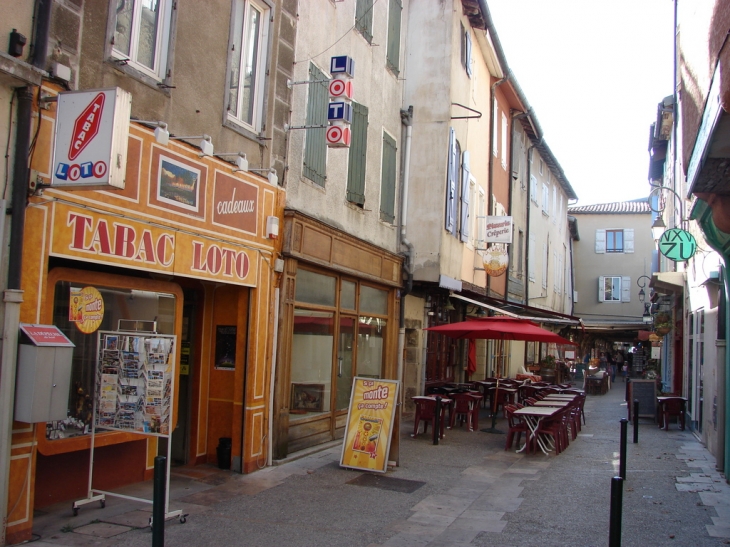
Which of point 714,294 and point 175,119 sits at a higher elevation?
point 175,119

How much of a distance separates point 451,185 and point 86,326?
1018 centimetres

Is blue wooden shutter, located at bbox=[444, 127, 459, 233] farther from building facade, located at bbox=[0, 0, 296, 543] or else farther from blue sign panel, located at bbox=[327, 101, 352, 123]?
building facade, located at bbox=[0, 0, 296, 543]

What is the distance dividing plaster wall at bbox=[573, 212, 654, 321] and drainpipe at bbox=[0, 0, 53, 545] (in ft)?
134

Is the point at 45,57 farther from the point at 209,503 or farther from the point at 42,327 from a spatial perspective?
the point at 209,503

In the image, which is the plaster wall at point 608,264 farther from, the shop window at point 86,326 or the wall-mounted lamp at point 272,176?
the shop window at point 86,326

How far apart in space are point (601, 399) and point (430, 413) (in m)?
13.8

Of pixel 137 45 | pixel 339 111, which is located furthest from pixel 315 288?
pixel 137 45

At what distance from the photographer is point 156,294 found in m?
8.14

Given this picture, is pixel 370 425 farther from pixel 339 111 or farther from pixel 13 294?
pixel 13 294

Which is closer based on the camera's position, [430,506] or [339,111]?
[430,506]

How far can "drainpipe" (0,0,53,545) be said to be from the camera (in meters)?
5.61

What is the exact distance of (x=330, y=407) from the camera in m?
11.8

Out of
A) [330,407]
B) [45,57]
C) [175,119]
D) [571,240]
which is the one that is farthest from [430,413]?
[571,240]

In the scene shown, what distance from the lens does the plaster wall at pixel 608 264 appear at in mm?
42875
